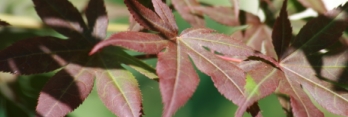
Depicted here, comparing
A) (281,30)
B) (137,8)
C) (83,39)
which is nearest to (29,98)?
(83,39)

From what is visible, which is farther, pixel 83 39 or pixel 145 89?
pixel 145 89

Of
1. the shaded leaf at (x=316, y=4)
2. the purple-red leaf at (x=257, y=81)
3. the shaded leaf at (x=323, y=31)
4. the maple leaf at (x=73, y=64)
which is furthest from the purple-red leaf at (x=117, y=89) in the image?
the shaded leaf at (x=316, y=4)

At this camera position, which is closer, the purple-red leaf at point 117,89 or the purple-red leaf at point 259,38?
the purple-red leaf at point 117,89

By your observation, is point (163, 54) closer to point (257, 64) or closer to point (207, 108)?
point (257, 64)

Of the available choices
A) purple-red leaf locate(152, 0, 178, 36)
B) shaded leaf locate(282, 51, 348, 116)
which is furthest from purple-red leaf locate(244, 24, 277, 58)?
purple-red leaf locate(152, 0, 178, 36)

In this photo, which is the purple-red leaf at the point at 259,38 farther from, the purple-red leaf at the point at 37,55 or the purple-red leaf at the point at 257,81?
the purple-red leaf at the point at 37,55

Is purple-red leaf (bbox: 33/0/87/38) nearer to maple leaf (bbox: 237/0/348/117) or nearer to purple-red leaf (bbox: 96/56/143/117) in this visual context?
purple-red leaf (bbox: 96/56/143/117)

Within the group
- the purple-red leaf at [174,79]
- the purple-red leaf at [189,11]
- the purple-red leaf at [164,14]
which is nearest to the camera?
the purple-red leaf at [174,79]

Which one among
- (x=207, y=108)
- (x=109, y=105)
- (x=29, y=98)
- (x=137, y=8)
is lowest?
(x=207, y=108)
